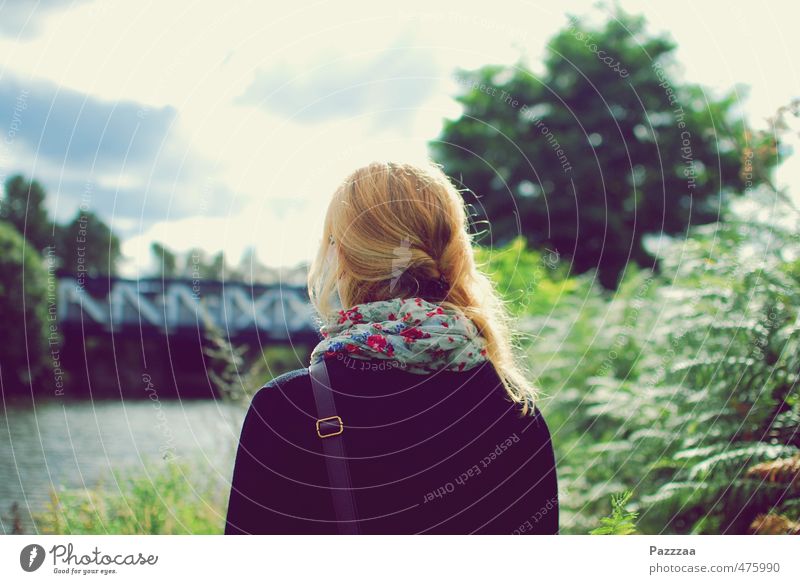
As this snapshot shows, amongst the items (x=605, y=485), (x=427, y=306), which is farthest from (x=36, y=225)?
(x=427, y=306)

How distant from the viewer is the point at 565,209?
76.6 feet

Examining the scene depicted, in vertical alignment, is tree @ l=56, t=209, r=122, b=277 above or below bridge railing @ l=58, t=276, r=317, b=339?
above

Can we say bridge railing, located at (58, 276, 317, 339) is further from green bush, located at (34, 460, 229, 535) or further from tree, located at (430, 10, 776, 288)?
green bush, located at (34, 460, 229, 535)

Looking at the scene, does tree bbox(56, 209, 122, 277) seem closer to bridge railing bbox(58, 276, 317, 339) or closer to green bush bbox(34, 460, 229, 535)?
bridge railing bbox(58, 276, 317, 339)

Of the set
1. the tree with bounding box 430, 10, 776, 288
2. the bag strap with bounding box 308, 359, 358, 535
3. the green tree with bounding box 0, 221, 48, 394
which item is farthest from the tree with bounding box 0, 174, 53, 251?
the bag strap with bounding box 308, 359, 358, 535

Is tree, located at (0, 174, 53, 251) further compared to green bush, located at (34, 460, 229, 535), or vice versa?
tree, located at (0, 174, 53, 251)

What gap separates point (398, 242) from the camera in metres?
2.05

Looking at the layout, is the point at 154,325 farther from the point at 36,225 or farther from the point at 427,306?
the point at 427,306

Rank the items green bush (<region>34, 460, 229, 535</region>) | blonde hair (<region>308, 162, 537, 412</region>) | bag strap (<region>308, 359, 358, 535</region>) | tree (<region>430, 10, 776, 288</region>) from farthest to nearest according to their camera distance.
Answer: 1. tree (<region>430, 10, 776, 288</region>)
2. green bush (<region>34, 460, 229, 535</region>)
3. blonde hair (<region>308, 162, 537, 412</region>)
4. bag strap (<region>308, 359, 358, 535</region>)

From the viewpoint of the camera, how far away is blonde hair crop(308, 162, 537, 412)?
80.7 inches

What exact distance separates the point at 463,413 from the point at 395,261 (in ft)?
1.61

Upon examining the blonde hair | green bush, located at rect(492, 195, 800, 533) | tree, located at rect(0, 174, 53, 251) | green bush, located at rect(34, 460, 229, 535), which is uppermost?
tree, located at rect(0, 174, 53, 251)

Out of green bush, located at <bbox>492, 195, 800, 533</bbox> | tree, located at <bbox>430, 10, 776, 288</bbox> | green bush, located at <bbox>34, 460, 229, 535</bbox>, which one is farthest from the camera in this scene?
tree, located at <bbox>430, 10, 776, 288</bbox>
